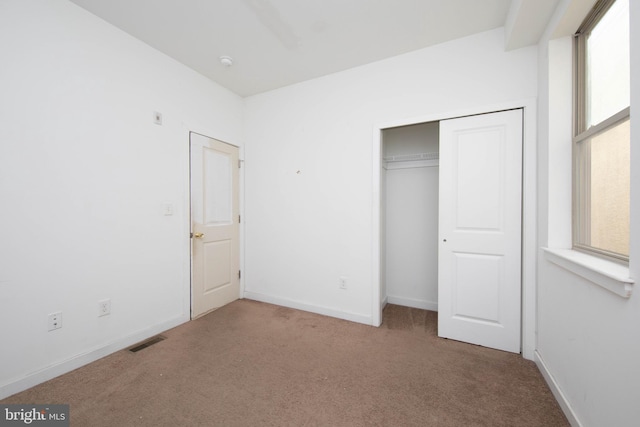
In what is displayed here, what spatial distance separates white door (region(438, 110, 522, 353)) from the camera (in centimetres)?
210

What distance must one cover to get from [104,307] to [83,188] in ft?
3.23

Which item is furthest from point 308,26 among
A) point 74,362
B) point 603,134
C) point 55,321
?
point 74,362

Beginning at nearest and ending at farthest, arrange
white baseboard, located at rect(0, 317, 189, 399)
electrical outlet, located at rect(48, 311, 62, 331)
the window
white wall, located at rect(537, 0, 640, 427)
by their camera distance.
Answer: white wall, located at rect(537, 0, 640, 427) < the window < white baseboard, located at rect(0, 317, 189, 399) < electrical outlet, located at rect(48, 311, 62, 331)

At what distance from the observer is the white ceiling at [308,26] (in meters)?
1.91

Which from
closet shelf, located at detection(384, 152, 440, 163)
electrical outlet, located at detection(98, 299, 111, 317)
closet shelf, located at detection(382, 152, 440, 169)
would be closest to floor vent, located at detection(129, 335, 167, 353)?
electrical outlet, located at detection(98, 299, 111, 317)

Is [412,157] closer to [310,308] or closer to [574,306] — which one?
[574,306]

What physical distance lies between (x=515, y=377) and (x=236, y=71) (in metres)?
3.76

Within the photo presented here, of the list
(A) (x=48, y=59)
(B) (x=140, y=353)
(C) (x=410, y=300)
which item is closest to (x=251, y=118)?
(A) (x=48, y=59)

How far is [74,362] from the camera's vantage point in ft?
6.24

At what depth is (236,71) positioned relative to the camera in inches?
112

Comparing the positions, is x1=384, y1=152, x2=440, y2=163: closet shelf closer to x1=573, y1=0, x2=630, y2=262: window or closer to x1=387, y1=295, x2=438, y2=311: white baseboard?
x1=573, y1=0, x2=630, y2=262: window

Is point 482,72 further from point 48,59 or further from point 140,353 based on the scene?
point 140,353

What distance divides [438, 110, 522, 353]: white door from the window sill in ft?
1.61

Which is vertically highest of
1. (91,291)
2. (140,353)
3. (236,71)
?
(236,71)
